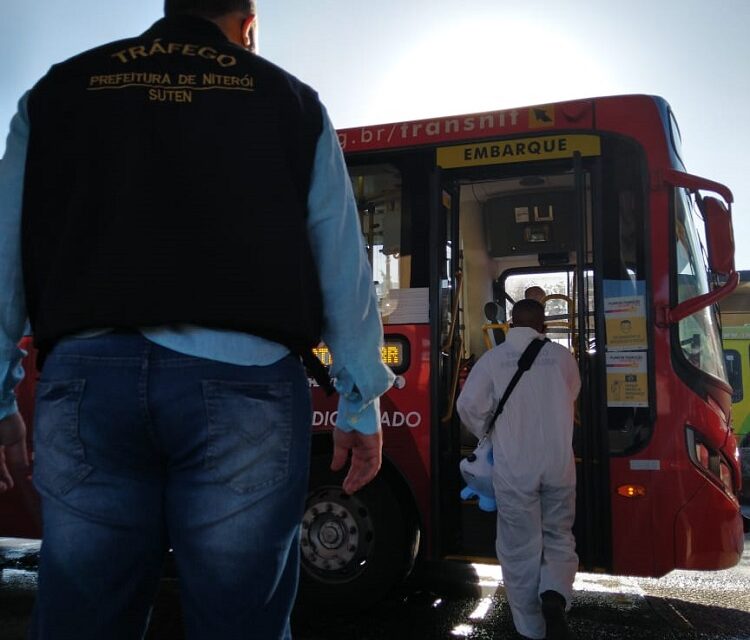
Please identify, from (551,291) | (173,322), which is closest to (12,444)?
(173,322)

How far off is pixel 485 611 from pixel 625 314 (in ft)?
6.51

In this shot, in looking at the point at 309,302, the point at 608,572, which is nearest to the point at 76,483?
the point at 309,302

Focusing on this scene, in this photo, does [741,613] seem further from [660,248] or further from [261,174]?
[261,174]

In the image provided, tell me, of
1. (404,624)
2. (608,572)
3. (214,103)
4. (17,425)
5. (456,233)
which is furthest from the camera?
(456,233)

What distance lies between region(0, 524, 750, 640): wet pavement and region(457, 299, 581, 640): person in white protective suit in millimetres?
374

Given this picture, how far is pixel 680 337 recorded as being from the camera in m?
3.86

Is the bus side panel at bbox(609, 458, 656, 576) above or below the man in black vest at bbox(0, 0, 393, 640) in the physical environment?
below

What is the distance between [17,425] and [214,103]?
2.40 ft

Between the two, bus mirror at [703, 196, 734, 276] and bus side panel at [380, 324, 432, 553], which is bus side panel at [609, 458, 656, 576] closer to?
bus side panel at [380, 324, 432, 553]

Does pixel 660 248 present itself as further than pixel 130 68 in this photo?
Yes

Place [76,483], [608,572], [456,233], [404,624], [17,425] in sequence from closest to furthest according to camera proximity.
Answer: [76,483]
[17,425]
[608,572]
[404,624]
[456,233]

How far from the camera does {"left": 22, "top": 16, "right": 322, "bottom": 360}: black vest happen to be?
121 cm

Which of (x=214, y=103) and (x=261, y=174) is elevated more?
(x=214, y=103)

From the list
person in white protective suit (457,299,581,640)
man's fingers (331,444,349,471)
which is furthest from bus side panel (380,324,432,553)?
man's fingers (331,444,349,471)
